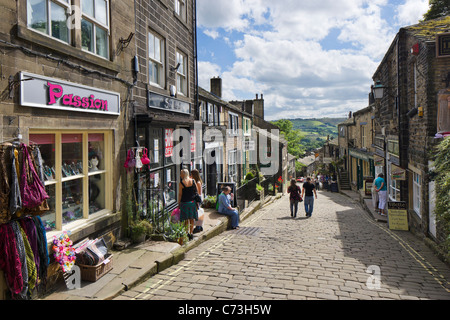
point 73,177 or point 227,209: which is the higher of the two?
point 73,177

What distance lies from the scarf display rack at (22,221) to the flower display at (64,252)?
0.23 m

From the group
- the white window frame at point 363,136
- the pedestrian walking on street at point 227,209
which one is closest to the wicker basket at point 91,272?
the pedestrian walking on street at point 227,209

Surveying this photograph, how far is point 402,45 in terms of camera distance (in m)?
12.6

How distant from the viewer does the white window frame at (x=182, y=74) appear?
11.7 meters

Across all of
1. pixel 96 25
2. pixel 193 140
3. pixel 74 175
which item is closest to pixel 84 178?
pixel 74 175

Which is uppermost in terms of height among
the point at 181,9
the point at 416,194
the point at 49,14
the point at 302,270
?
the point at 181,9

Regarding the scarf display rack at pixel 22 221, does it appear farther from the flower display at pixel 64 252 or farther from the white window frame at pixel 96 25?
the white window frame at pixel 96 25

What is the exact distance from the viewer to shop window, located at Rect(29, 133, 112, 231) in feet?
18.2

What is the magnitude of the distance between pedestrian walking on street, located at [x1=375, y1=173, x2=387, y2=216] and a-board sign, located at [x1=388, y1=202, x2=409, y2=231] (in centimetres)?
201

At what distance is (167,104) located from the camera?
10.2 meters

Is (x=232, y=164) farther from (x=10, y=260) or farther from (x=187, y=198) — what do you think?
(x=10, y=260)

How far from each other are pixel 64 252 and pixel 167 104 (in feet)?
19.9
